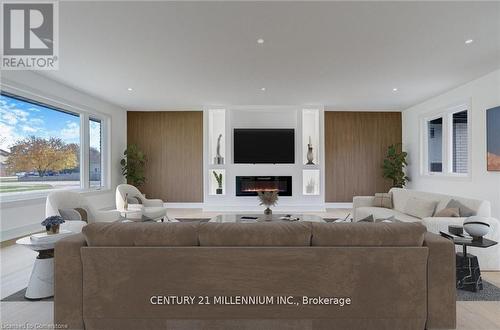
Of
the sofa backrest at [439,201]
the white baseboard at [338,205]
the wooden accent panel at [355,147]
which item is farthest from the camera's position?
the wooden accent panel at [355,147]

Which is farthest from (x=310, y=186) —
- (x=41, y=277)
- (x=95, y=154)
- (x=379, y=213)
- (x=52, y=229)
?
(x=41, y=277)

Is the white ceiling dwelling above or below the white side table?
above

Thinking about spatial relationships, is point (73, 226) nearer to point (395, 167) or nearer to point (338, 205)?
→ point (338, 205)

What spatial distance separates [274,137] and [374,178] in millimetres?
3189

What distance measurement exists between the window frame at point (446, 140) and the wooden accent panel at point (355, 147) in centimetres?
98

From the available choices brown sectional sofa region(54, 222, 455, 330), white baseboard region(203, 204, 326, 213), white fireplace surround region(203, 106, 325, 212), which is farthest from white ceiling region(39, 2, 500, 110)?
white baseboard region(203, 204, 326, 213)

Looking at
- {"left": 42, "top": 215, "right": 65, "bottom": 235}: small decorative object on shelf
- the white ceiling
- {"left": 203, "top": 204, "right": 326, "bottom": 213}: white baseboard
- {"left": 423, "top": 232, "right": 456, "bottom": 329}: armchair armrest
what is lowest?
{"left": 203, "top": 204, "right": 326, "bottom": 213}: white baseboard

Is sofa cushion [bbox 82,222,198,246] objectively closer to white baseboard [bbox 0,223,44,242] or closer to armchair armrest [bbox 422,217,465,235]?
armchair armrest [bbox 422,217,465,235]

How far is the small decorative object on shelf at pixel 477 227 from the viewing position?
2.71 meters

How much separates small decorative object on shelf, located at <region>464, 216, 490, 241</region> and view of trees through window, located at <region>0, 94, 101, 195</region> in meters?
6.41

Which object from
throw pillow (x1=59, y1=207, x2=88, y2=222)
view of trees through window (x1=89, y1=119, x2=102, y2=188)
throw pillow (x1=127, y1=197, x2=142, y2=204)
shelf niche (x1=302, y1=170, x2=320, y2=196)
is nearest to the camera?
throw pillow (x1=59, y1=207, x2=88, y2=222)

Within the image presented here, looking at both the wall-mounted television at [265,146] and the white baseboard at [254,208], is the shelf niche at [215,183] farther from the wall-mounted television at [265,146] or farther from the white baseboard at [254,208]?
the wall-mounted television at [265,146]

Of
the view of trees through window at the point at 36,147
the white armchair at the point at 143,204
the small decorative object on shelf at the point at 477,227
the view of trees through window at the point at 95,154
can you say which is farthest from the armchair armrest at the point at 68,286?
the view of trees through window at the point at 95,154

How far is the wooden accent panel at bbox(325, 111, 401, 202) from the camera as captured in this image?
27.2 ft
